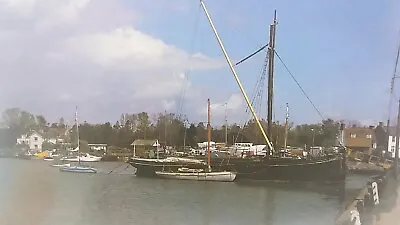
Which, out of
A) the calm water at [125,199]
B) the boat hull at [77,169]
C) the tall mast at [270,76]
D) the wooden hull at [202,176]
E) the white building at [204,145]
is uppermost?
the tall mast at [270,76]

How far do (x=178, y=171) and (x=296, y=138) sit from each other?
2.03 feet

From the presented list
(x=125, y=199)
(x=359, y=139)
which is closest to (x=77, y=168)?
(x=125, y=199)

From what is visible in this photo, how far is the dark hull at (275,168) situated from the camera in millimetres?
2223

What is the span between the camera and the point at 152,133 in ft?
7.62

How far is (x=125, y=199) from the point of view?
253cm

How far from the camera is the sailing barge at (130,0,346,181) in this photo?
2.22m

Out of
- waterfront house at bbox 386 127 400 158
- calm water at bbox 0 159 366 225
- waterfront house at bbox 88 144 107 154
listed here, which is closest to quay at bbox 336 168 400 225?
waterfront house at bbox 386 127 400 158

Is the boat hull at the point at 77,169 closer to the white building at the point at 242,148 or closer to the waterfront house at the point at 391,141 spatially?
the white building at the point at 242,148

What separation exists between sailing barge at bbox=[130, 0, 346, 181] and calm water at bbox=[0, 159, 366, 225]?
0.06m

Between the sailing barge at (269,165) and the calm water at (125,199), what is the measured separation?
0.06 m

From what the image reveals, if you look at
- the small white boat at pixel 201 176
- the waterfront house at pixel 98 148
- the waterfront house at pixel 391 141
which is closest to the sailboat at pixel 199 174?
the small white boat at pixel 201 176

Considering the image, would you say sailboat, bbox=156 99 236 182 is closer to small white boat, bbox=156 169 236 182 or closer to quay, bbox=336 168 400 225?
small white boat, bbox=156 169 236 182

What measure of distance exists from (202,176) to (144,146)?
1.20 feet

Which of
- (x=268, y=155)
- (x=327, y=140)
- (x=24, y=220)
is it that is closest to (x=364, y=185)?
(x=327, y=140)
